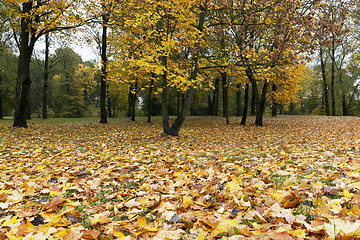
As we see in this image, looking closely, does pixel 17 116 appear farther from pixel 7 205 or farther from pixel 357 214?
pixel 357 214

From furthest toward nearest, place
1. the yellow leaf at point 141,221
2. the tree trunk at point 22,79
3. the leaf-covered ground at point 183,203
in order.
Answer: the tree trunk at point 22,79
the yellow leaf at point 141,221
the leaf-covered ground at point 183,203

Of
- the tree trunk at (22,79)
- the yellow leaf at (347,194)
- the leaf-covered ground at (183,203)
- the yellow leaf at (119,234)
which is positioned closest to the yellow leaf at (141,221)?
the leaf-covered ground at (183,203)

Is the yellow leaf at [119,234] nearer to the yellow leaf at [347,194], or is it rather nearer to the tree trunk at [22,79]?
the yellow leaf at [347,194]

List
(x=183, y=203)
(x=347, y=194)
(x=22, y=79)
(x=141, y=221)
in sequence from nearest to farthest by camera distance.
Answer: (x=141, y=221) → (x=347, y=194) → (x=183, y=203) → (x=22, y=79)

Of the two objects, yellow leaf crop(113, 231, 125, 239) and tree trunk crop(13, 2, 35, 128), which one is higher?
tree trunk crop(13, 2, 35, 128)

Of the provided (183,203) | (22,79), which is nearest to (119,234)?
(183,203)

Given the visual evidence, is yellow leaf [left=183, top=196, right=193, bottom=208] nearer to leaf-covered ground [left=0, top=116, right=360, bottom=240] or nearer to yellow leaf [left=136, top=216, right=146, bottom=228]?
leaf-covered ground [left=0, top=116, right=360, bottom=240]

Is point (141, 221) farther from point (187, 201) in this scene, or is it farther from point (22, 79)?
point (22, 79)

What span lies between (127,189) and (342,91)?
34336 millimetres

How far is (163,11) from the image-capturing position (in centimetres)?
857

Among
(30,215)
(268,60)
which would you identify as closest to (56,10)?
(268,60)

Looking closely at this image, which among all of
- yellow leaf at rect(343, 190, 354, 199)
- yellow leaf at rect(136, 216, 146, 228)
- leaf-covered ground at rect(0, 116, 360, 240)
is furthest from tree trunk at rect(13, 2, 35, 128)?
yellow leaf at rect(343, 190, 354, 199)

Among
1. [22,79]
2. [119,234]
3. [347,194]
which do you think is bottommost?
[119,234]

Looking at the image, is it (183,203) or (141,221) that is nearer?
(141,221)
